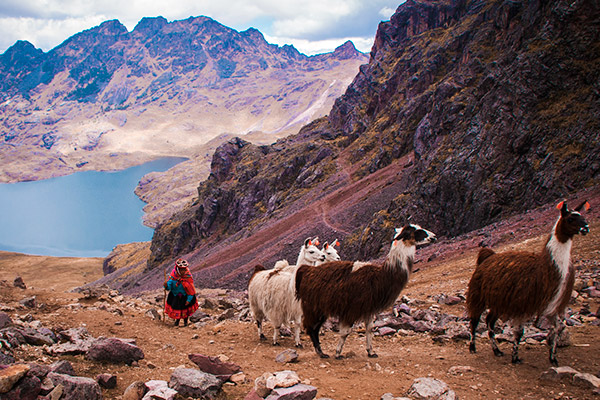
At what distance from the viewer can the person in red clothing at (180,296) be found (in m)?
12.1

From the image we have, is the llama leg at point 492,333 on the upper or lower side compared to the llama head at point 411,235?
lower

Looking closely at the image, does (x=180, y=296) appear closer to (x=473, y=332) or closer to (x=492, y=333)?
(x=473, y=332)

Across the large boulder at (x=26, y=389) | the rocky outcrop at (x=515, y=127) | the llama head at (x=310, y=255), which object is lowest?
the large boulder at (x=26, y=389)

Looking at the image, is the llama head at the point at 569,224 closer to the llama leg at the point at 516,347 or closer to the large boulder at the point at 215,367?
the llama leg at the point at 516,347

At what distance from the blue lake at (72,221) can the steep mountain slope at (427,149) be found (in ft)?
181

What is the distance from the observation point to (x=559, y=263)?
6531 mm

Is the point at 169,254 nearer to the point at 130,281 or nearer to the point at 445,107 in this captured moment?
the point at 130,281

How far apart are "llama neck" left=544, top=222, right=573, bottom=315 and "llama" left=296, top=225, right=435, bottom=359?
7.27 feet

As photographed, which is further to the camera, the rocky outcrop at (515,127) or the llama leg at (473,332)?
the rocky outcrop at (515,127)

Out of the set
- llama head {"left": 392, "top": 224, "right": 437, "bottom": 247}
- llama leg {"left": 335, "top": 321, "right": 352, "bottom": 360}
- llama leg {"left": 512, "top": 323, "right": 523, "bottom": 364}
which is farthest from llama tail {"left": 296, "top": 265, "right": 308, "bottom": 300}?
llama leg {"left": 512, "top": 323, "right": 523, "bottom": 364}

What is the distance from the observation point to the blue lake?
11119 centimetres

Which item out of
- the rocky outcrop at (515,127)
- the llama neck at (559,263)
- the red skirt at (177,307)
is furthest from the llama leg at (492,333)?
the rocky outcrop at (515,127)

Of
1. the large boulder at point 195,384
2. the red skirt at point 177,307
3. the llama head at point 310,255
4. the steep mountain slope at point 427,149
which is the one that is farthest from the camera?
the steep mountain slope at point 427,149

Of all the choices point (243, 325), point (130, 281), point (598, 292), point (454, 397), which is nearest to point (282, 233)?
point (130, 281)
